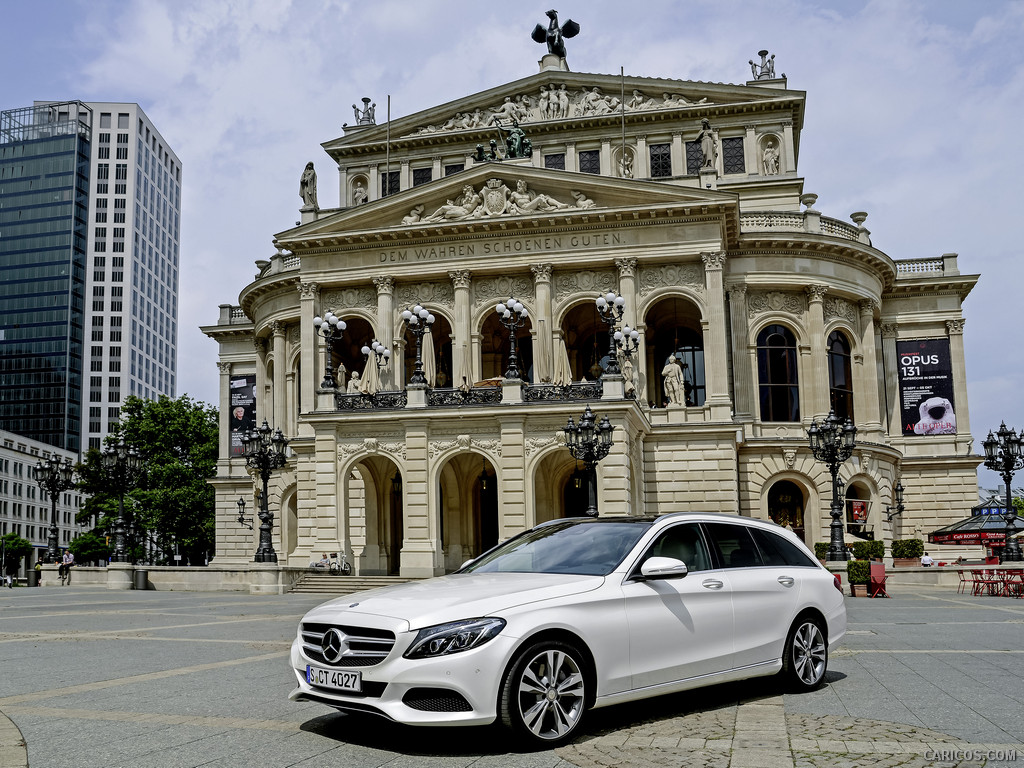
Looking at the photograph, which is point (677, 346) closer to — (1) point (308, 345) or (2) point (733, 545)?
(1) point (308, 345)

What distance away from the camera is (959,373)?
49469 millimetres

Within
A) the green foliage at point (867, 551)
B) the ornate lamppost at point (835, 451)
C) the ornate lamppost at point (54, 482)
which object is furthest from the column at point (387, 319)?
the green foliage at point (867, 551)

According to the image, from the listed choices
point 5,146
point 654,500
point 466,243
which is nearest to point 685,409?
point 654,500

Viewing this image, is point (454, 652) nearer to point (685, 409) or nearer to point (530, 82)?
point (685, 409)

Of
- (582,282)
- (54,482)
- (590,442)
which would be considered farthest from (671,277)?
(54,482)

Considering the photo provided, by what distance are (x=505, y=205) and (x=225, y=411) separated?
23.9 m

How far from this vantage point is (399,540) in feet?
139

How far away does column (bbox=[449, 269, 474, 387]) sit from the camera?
136 feet

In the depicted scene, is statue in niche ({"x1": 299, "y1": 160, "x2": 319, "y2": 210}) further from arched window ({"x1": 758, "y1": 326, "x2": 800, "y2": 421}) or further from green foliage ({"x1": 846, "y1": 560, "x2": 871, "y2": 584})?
green foliage ({"x1": 846, "y1": 560, "x2": 871, "y2": 584})

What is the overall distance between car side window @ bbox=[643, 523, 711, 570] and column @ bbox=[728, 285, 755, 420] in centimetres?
3545

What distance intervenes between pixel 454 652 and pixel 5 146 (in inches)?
6014

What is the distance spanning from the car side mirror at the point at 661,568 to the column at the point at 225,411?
168ft

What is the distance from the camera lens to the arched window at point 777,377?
44.3 m

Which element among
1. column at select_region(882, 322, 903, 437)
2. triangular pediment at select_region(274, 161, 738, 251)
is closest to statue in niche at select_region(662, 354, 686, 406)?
triangular pediment at select_region(274, 161, 738, 251)
